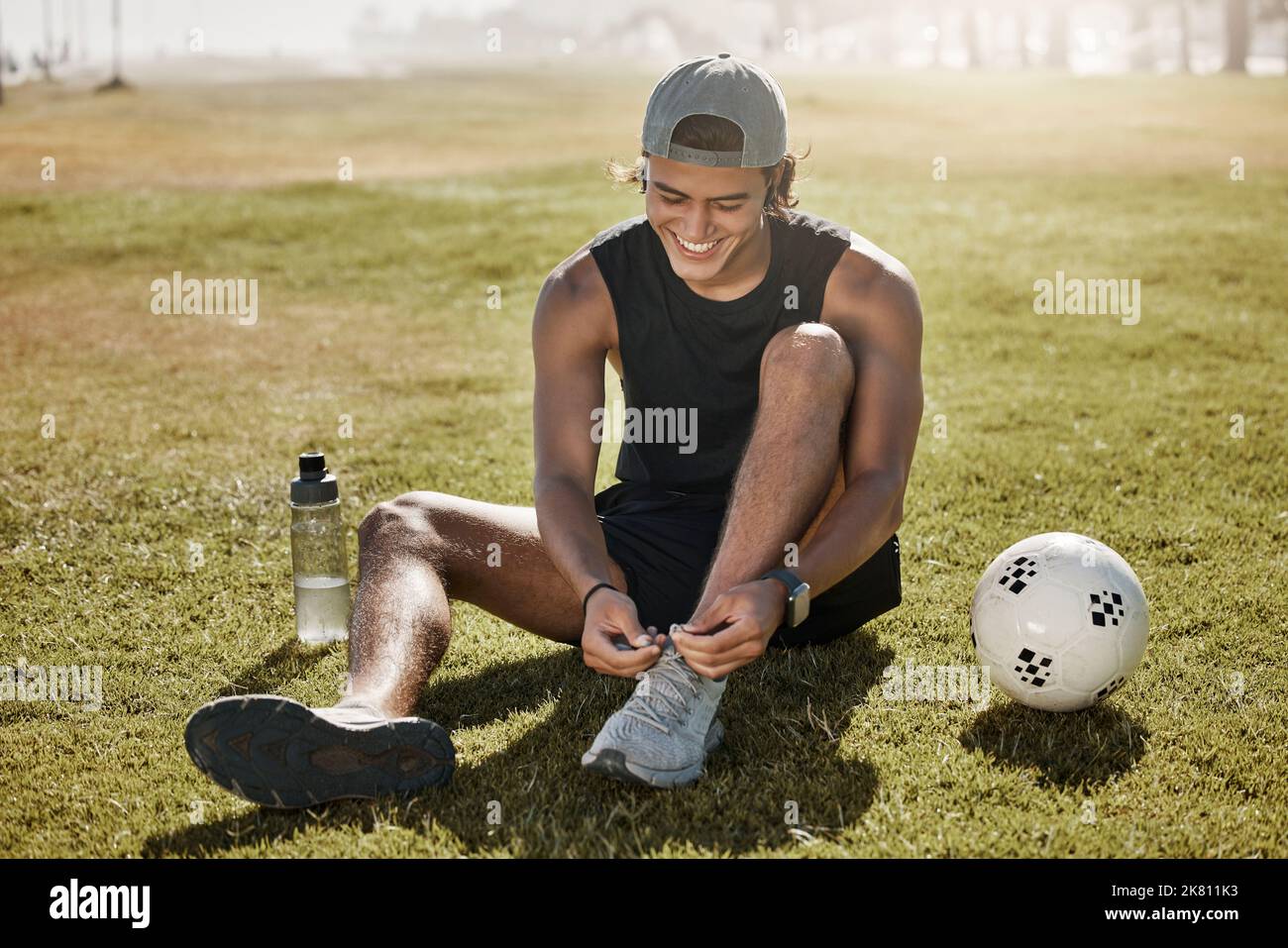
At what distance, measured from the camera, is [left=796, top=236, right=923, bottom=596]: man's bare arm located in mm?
3660

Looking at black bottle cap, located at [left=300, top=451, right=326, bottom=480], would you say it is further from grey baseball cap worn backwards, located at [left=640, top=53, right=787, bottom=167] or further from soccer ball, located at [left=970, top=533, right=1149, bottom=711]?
soccer ball, located at [left=970, top=533, right=1149, bottom=711]

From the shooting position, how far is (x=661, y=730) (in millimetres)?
3471

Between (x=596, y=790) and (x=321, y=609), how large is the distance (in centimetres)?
189

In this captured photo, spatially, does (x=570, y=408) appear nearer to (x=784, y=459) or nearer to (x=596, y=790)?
(x=784, y=459)

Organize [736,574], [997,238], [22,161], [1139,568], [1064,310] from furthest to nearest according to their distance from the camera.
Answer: [22,161] → [997,238] → [1064,310] → [1139,568] → [736,574]

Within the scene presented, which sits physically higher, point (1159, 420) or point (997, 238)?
point (997, 238)

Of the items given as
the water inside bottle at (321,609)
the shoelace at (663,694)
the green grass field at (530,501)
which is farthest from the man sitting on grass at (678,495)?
the water inside bottle at (321,609)

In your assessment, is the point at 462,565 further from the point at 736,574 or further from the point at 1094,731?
the point at 1094,731

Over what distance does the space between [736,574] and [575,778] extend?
79 cm

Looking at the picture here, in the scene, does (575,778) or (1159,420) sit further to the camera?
(1159,420)

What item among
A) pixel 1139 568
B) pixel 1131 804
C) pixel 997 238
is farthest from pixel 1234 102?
pixel 1131 804

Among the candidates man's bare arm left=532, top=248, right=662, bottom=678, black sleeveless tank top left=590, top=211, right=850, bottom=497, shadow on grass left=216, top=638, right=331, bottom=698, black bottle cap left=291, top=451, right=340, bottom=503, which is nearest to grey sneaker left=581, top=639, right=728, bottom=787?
man's bare arm left=532, top=248, right=662, bottom=678
